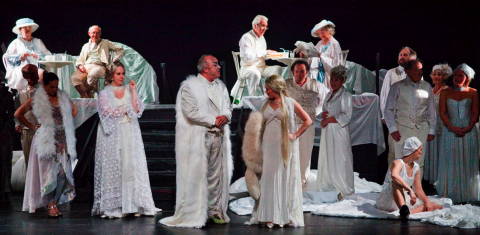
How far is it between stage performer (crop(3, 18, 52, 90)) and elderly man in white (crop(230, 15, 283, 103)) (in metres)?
2.69

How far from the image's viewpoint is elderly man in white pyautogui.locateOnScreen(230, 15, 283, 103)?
11109 mm

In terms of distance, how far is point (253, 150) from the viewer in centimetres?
718

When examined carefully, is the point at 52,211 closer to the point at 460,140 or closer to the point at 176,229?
the point at 176,229

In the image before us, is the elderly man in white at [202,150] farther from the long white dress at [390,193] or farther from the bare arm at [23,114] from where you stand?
the bare arm at [23,114]

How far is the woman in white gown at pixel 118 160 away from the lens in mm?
7844

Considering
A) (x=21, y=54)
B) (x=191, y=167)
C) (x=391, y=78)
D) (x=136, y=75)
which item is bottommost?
(x=191, y=167)

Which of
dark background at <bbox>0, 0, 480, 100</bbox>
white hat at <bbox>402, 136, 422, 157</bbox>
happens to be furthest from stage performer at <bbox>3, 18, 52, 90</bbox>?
white hat at <bbox>402, 136, 422, 157</bbox>

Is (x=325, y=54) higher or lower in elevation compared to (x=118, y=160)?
higher

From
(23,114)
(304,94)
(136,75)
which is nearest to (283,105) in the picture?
(304,94)

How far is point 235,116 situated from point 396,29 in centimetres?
351

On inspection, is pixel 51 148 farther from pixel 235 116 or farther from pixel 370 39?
pixel 370 39

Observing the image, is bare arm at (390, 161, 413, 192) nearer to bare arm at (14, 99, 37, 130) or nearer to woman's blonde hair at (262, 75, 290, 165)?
woman's blonde hair at (262, 75, 290, 165)

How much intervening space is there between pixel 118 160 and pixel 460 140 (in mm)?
Answer: 3726

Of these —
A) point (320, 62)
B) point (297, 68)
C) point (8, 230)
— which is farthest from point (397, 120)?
point (8, 230)
